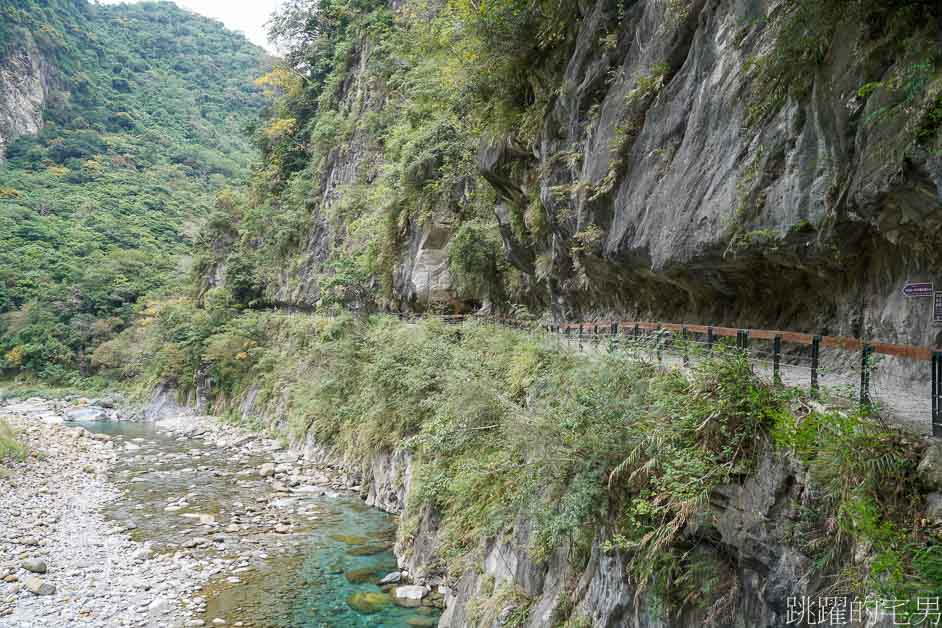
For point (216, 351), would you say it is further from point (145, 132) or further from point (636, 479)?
point (145, 132)

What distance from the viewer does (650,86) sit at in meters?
9.83

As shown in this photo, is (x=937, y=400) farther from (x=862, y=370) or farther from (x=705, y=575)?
(x=705, y=575)

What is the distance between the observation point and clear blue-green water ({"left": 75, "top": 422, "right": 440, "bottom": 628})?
1055cm

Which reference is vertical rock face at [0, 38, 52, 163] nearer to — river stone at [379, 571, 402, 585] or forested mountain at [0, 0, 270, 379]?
forested mountain at [0, 0, 270, 379]

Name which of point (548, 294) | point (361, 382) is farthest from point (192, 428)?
point (548, 294)

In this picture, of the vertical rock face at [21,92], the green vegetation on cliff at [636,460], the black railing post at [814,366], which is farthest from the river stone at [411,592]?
the vertical rock face at [21,92]

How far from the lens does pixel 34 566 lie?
1228 cm

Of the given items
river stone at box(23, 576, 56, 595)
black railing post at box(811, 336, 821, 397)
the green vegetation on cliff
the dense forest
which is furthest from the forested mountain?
black railing post at box(811, 336, 821, 397)

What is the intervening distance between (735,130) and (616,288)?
5623 millimetres

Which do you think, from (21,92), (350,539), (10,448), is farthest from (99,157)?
(350,539)

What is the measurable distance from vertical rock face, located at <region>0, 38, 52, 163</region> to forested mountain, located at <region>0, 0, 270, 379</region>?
5.8 inches

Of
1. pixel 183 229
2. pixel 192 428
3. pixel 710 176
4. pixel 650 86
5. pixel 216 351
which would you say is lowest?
pixel 192 428

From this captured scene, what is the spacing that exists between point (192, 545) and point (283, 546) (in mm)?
2221

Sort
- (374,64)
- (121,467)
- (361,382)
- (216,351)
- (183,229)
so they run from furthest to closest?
1. (183,229)
2. (216,351)
3. (374,64)
4. (121,467)
5. (361,382)
